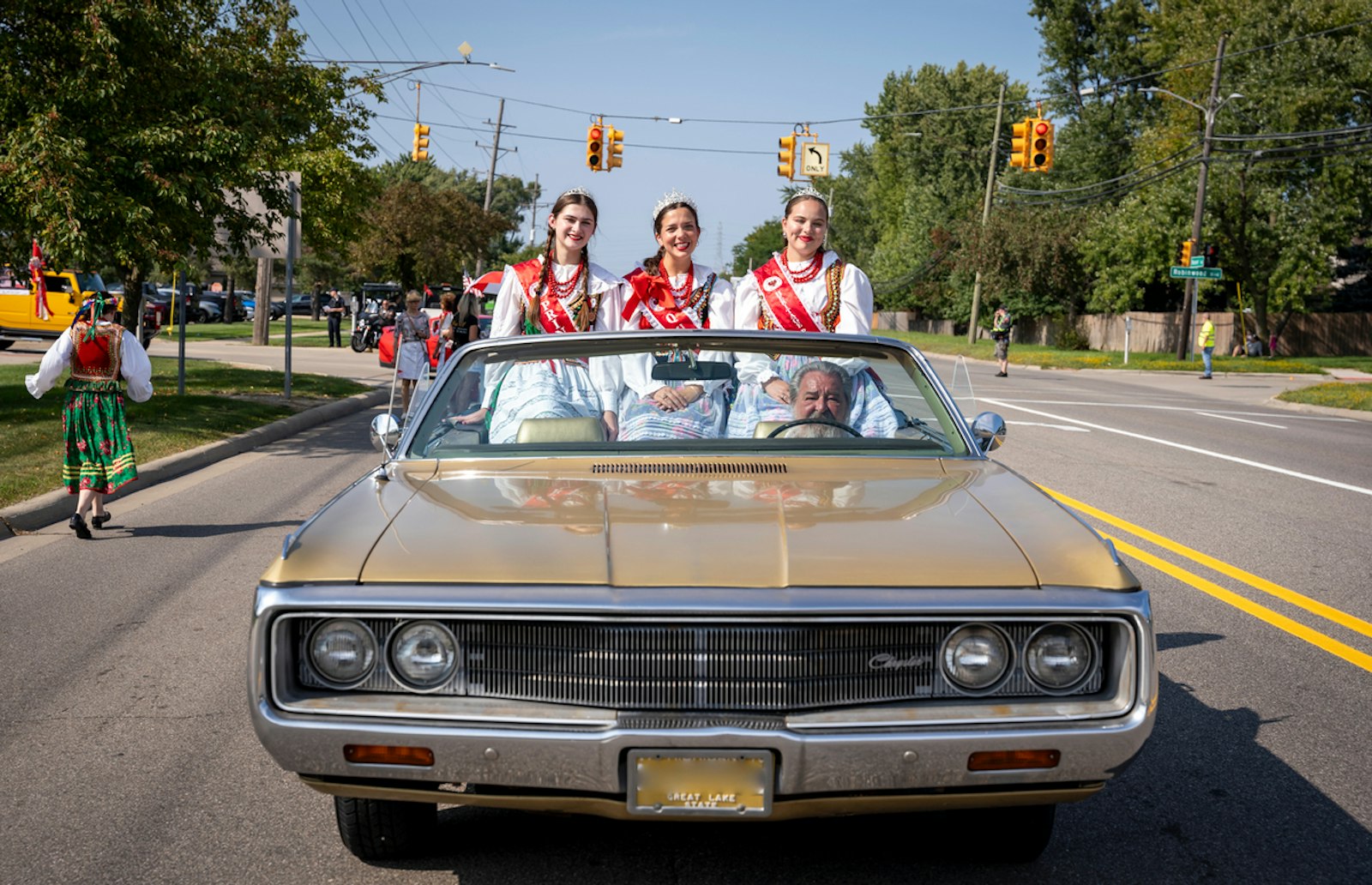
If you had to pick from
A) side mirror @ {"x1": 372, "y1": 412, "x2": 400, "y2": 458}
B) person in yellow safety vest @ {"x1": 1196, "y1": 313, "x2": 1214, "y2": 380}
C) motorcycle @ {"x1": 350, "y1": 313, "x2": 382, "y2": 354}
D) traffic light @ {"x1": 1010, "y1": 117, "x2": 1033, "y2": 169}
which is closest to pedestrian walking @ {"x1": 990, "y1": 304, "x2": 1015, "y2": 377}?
person in yellow safety vest @ {"x1": 1196, "y1": 313, "x2": 1214, "y2": 380}

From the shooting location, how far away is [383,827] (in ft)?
11.6

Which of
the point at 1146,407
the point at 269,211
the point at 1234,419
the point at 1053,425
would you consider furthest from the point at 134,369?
the point at 1146,407

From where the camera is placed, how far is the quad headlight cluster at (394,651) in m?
3.09

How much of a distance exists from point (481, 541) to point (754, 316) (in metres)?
3.60

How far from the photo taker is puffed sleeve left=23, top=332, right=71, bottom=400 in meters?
9.01

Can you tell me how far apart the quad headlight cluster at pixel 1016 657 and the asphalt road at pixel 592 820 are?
2.44 feet

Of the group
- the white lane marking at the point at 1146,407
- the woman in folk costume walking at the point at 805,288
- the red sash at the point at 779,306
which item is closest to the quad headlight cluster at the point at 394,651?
the woman in folk costume walking at the point at 805,288

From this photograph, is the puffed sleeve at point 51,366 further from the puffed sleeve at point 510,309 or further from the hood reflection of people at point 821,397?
the hood reflection of people at point 821,397

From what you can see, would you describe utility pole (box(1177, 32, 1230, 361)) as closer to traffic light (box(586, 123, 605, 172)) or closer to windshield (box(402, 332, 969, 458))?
traffic light (box(586, 123, 605, 172))

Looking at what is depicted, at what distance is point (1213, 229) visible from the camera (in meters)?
48.4

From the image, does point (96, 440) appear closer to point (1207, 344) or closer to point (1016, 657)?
point (1016, 657)

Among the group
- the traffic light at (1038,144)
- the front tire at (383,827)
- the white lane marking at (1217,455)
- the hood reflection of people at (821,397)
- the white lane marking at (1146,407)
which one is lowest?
the front tire at (383,827)

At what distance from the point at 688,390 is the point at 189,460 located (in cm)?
959

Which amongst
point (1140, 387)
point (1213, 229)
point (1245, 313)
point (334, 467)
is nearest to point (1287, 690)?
point (334, 467)
